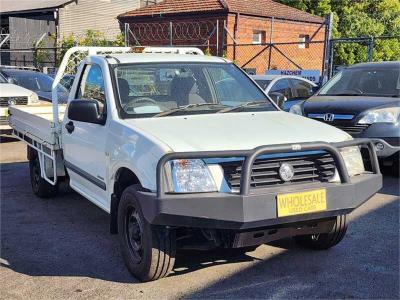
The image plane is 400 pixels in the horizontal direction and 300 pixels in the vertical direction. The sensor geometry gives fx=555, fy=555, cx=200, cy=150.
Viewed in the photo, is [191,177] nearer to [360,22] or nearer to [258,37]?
[258,37]

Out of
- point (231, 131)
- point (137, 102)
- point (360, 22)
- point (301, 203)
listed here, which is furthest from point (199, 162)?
point (360, 22)

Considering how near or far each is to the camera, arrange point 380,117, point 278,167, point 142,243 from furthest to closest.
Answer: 1. point 380,117
2. point 142,243
3. point 278,167

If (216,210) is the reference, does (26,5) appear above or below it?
above

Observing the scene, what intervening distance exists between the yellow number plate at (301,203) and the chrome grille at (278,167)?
14cm

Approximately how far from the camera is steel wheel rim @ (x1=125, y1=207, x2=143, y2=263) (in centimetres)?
433

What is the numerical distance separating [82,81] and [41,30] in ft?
92.4

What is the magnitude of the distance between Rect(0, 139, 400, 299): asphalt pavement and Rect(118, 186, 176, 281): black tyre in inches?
5.2

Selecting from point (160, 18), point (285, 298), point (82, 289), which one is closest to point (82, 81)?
point (82, 289)

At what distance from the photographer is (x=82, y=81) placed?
230 inches

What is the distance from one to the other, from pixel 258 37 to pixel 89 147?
23.6m

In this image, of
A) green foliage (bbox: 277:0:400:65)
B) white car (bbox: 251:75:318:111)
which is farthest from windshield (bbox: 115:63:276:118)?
green foliage (bbox: 277:0:400:65)

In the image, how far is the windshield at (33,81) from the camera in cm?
1429

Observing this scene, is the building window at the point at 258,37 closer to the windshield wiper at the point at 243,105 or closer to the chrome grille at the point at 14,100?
the chrome grille at the point at 14,100

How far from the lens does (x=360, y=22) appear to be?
31547 millimetres
